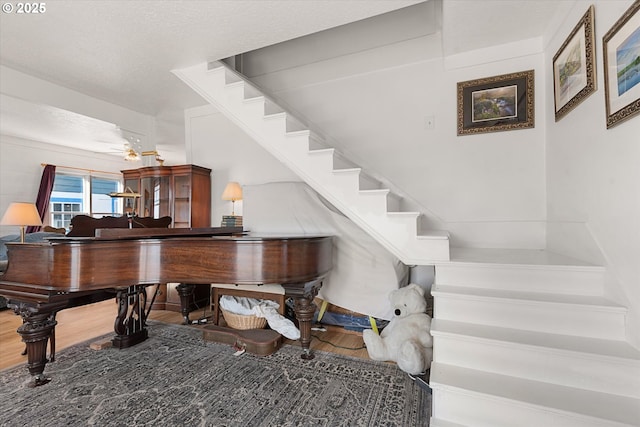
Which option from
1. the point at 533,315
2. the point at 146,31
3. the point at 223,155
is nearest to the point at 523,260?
the point at 533,315

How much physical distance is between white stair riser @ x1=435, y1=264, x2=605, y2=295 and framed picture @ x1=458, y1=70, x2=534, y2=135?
56.6 inches

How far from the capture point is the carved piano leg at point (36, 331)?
5.81 ft

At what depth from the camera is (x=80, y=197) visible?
602 centimetres

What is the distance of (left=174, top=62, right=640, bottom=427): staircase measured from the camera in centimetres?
122

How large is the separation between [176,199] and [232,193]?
2.81ft

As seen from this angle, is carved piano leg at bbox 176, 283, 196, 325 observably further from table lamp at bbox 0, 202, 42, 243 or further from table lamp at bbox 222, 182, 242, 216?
table lamp at bbox 0, 202, 42, 243

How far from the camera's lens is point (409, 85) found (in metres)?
2.84

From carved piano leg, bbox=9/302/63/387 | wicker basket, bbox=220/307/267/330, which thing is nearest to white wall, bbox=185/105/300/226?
Answer: wicker basket, bbox=220/307/267/330

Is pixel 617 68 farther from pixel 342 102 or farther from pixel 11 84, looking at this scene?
pixel 11 84

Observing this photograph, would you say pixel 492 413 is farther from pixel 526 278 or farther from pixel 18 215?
pixel 18 215

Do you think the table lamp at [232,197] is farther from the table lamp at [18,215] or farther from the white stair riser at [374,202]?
the table lamp at [18,215]

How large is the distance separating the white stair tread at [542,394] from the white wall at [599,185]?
34 cm

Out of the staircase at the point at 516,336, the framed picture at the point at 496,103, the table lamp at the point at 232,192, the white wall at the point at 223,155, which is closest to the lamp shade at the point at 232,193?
the table lamp at the point at 232,192

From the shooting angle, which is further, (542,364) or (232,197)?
(232,197)
